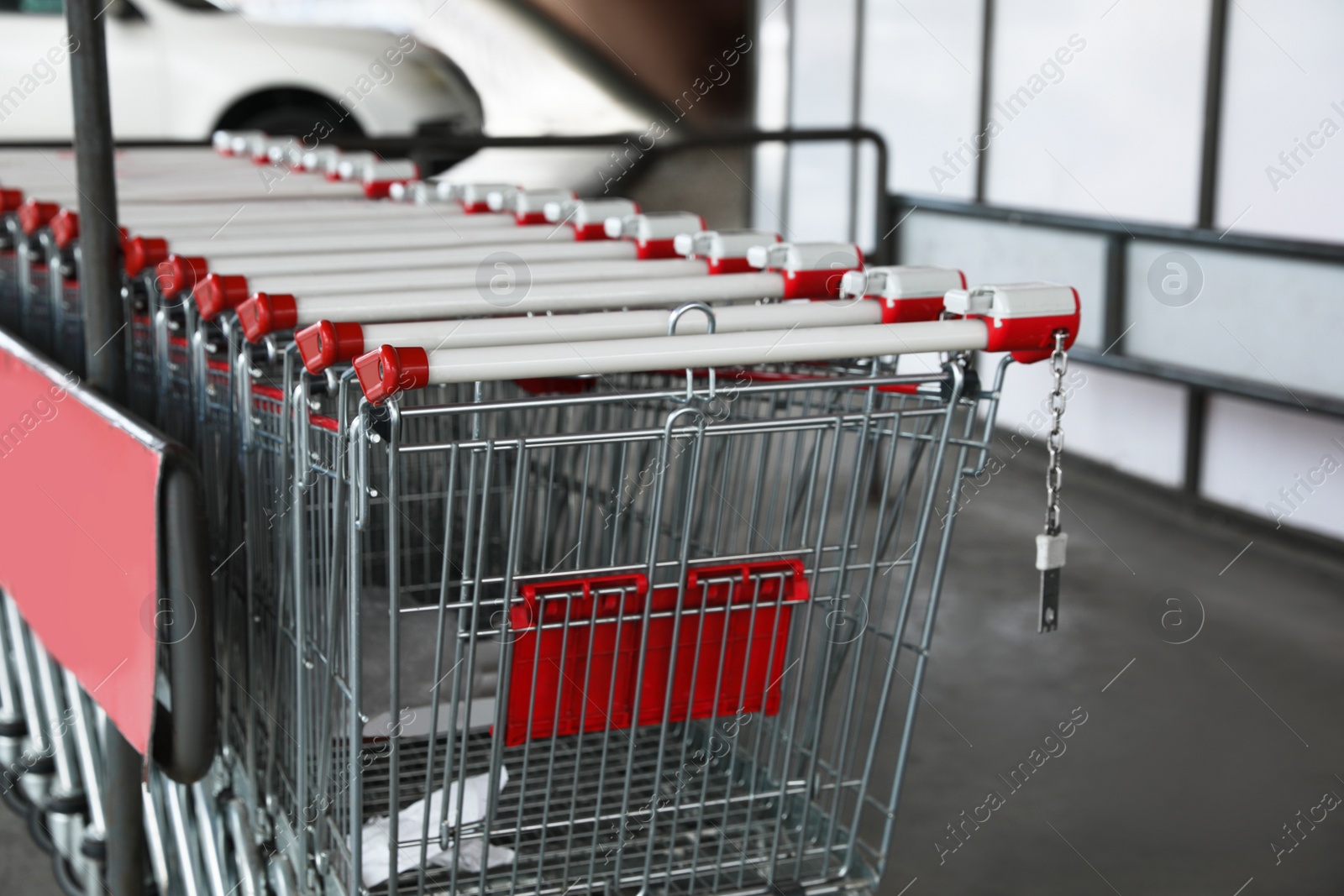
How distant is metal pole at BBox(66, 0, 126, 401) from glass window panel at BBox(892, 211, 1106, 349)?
368 cm

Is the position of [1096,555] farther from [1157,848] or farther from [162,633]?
[162,633]

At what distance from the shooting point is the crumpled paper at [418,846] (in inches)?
68.2

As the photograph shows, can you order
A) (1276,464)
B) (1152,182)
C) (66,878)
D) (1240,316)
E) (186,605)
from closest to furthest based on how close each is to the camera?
(186,605) < (66,878) < (1240,316) < (1276,464) < (1152,182)

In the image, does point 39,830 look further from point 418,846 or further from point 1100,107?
point 1100,107

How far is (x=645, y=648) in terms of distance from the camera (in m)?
1.66

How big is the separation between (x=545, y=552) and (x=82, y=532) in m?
0.58

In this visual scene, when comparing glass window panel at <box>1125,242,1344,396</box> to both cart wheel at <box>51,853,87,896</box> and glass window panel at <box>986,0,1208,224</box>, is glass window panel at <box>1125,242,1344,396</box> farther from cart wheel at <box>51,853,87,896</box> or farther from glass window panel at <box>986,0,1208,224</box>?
cart wheel at <box>51,853,87,896</box>

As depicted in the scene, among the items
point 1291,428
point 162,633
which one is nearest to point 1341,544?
point 1291,428

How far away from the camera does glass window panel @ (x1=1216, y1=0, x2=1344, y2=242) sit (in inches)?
173

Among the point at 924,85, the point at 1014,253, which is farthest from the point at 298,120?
the point at 1014,253

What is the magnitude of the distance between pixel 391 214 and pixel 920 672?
1.44 metres

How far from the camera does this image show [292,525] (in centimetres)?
182

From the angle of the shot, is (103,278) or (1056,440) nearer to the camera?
(1056,440)

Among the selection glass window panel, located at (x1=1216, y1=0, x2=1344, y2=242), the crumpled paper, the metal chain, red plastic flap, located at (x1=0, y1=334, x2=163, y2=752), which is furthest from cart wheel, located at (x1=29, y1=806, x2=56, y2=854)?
glass window panel, located at (x1=1216, y1=0, x2=1344, y2=242)
